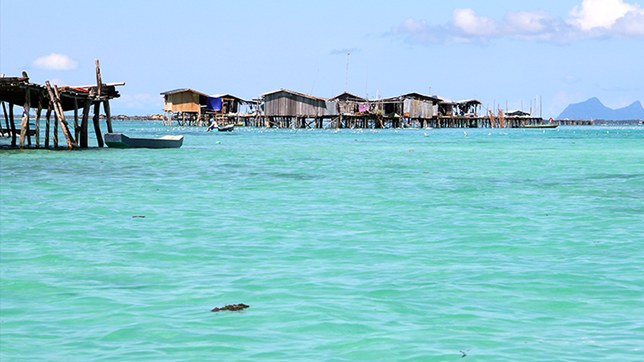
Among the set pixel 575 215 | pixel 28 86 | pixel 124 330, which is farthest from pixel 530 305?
pixel 28 86

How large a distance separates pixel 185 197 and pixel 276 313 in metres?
9.21

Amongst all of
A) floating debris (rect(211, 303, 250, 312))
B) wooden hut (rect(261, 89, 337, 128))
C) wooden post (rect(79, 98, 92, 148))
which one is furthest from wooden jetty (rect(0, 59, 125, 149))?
wooden hut (rect(261, 89, 337, 128))

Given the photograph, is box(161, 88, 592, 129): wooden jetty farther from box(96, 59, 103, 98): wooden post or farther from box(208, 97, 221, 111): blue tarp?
box(96, 59, 103, 98): wooden post

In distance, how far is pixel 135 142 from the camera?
122 ft

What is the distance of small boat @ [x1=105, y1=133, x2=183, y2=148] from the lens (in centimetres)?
3694

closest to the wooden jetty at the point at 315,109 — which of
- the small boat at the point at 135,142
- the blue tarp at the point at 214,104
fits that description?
the blue tarp at the point at 214,104

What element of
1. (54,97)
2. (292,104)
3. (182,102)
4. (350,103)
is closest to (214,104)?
(182,102)

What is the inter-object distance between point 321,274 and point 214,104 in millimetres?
87278

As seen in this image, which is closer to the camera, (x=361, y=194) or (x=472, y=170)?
(x=361, y=194)

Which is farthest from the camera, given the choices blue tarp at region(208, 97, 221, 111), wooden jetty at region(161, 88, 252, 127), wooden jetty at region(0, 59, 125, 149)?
blue tarp at region(208, 97, 221, 111)

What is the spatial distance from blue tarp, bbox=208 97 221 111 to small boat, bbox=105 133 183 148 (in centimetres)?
5583

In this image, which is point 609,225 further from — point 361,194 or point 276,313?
point 276,313

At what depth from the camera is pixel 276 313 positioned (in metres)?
6.42

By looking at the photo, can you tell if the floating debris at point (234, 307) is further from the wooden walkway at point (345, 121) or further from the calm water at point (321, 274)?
the wooden walkway at point (345, 121)
